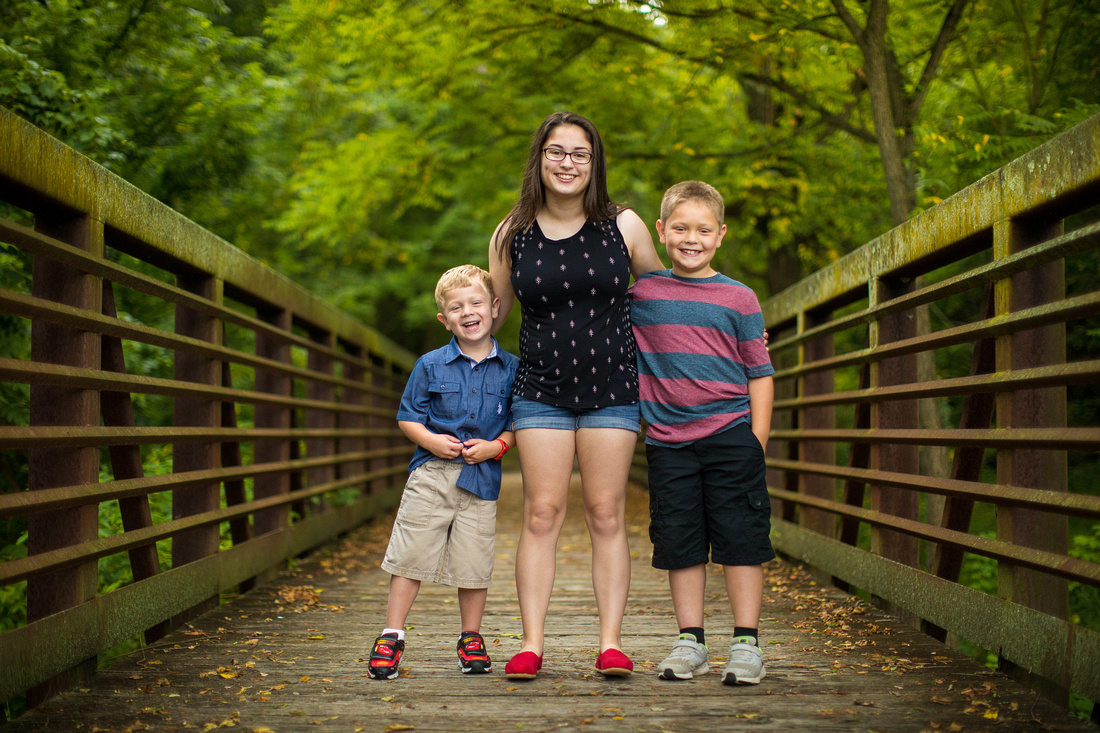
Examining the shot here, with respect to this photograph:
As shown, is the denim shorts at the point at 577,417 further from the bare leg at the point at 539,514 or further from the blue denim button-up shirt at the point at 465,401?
the blue denim button-up shirt at the point at 465,401

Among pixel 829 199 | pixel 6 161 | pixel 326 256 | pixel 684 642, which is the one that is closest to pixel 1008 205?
pixel 684 642

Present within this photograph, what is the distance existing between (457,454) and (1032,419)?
186 centimetres

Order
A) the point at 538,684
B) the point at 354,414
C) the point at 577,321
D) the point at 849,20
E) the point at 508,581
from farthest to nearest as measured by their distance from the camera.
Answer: the point at 354,414, the point at 849,20, the point at 508,581, the point at 577,321, the point at 538,684

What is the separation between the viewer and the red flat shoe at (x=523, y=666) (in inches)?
123

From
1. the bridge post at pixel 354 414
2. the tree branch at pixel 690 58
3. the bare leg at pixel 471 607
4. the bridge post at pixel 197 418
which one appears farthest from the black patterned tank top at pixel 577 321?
the bridge post at pixel 354 414

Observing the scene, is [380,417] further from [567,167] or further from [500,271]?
[567,167]

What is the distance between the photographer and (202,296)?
14.6ft

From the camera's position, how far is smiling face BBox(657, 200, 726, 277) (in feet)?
10.9

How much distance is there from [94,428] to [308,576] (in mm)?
2745

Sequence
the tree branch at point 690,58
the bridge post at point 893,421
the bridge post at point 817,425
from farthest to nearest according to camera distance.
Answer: the tree branch at point 690,58 → the bridge post at point 817,425 → the bridge post at point 893,421

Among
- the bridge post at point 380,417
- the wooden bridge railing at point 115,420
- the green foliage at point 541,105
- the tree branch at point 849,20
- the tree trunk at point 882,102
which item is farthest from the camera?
the bridge post at point 380,417

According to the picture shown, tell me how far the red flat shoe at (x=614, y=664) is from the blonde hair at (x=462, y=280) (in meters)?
1.29

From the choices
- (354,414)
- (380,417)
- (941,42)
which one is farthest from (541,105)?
(941,42)

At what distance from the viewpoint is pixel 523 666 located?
314 cm
